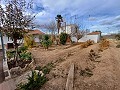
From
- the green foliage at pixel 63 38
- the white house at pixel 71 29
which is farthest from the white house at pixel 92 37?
the green foliage at pixel 63 38

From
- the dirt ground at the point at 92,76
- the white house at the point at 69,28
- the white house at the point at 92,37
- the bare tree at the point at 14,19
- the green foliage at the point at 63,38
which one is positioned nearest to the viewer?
the dirt ground at the point at 92,76

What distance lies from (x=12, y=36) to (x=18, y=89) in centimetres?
388

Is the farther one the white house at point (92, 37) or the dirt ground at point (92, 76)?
the white house at point (92, 37)

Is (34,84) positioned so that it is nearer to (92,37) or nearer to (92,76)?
(92,76)

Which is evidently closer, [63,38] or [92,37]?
[63,38]

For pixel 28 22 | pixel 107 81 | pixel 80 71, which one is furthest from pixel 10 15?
pixel 107 81

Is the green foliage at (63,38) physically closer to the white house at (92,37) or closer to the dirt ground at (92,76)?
the white house at (92,37)

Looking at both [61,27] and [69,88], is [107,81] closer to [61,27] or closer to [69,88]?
[69,88]

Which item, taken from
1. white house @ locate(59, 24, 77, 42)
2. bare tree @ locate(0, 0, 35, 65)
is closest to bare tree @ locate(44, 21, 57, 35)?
white house @ locate(59, 24, 77, 42)

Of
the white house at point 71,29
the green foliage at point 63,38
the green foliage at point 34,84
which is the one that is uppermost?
the white house at point 71,29

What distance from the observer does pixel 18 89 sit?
5.25m

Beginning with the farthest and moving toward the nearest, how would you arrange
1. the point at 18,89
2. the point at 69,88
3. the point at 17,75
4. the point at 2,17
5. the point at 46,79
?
the point at 2,17, the point at 17,75, the point at 46,79, the point at 18,89, the point at 69,88

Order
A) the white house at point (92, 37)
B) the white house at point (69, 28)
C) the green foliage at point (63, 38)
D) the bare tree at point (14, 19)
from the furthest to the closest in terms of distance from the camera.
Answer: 1. the white house at point (69, 28)
2. the white house at point (92, 37)
3. the green foliage at point (63, 38)
4. the bare tree at point (14, 19)

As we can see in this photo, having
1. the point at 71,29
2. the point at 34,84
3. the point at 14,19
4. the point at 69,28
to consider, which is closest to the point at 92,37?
the point at 71,29
